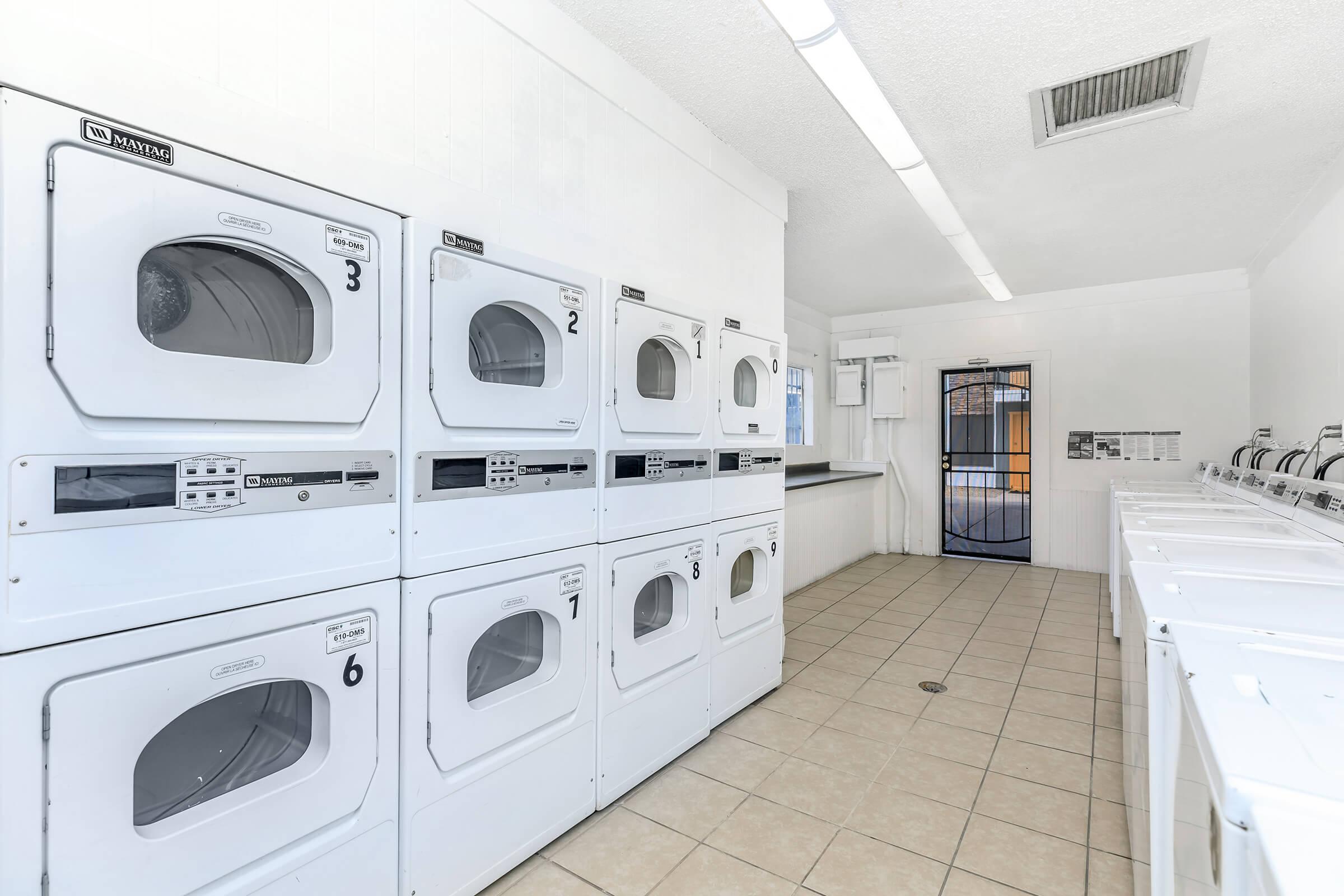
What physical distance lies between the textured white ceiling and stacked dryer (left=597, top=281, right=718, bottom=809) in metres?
0.92

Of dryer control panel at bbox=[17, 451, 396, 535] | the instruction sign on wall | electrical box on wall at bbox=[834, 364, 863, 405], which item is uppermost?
electrical box on wall at bbox=[834, 364, 863, 405]

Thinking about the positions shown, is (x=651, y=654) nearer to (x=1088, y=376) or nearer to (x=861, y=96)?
(x=861, y=96)

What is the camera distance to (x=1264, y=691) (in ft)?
2.94

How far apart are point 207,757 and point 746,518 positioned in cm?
215

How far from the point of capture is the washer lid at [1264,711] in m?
0.65

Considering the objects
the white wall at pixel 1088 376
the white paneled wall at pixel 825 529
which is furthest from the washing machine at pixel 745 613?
the white wall at pixel 1088 376

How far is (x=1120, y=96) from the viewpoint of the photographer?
2578 mm

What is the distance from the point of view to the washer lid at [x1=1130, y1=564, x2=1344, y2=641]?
47.2 inches

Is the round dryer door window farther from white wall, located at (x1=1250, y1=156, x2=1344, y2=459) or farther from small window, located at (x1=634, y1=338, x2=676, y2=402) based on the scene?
white wall, located at (x1=1250, y1=156, x2=1344, y2=459)

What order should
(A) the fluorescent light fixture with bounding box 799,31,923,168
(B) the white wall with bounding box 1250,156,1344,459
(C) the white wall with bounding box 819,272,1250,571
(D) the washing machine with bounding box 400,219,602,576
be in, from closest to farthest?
(D) the washing machine with bounding box 400,219,602,576 < (A) the fluorescent light fixture with bounding box 799,31,923,168 < (B) the white wall with bounding box 1250,156,1344,459 < (C) the white wall with bounding box 819,272,1250,571

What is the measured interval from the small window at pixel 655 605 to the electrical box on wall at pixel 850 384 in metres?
4.78

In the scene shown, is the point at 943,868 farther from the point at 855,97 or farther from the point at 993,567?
the point at 993,567

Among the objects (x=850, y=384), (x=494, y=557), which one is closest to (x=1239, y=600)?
(x=494, y=557)

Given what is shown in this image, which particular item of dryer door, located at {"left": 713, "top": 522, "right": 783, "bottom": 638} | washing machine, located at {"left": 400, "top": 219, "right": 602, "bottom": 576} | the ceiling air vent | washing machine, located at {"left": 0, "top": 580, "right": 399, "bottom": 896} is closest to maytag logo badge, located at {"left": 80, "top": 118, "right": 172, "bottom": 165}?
washing machine, located at {"left": 400, "top": 219, "right": 602, "bottom": 576}
